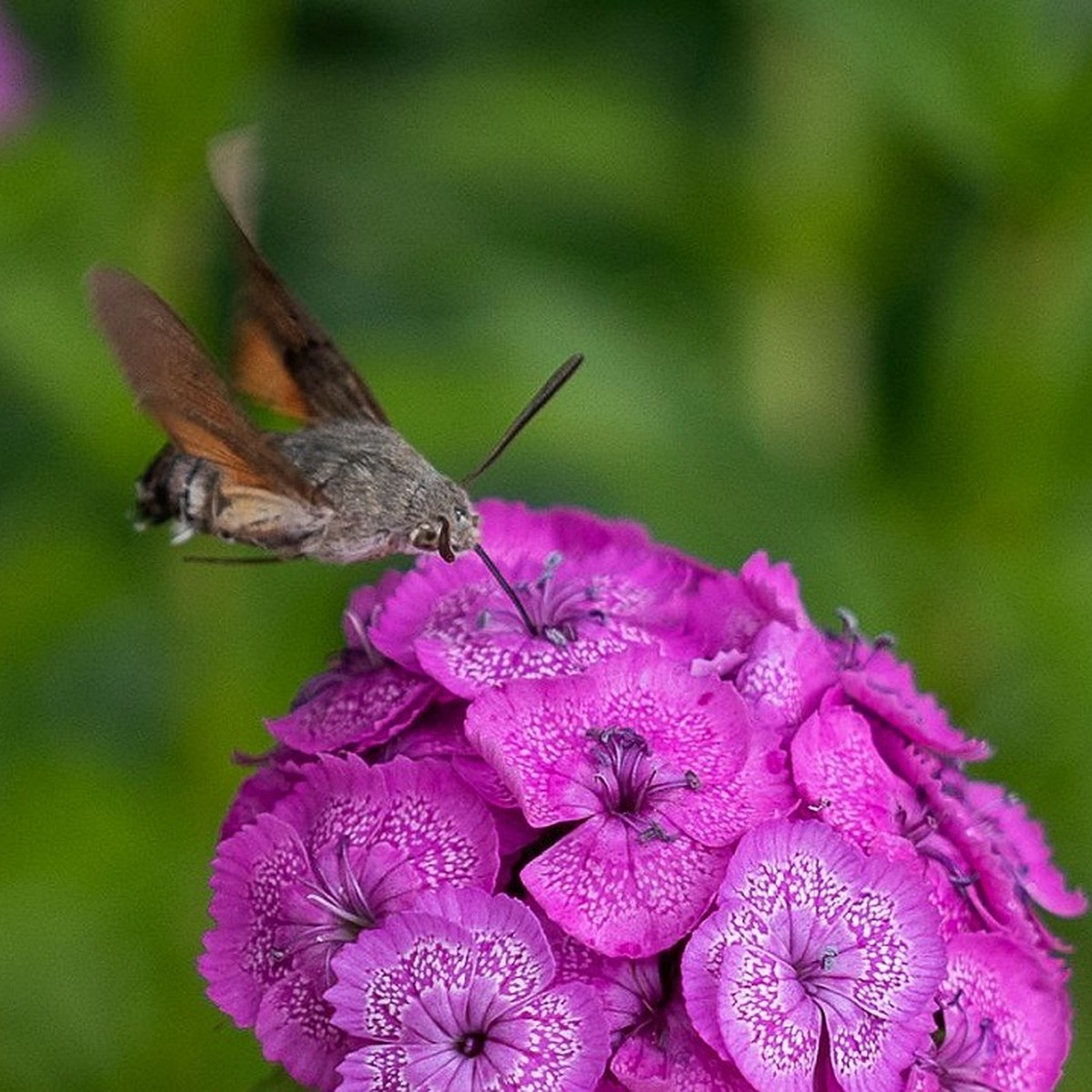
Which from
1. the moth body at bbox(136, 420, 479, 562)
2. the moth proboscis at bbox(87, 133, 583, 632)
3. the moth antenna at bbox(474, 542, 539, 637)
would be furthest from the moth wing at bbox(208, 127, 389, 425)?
the moth antenna at bbox(474, 542, 539, 637)

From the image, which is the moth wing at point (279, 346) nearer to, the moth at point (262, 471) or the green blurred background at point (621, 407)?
the moth at point (262, 471)

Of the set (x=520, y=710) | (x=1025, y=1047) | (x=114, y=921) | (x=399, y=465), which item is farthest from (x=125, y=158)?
(x=1025, y=1047)

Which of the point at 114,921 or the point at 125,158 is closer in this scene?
the point at 114,921

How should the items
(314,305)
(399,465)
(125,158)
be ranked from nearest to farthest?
(399,465) < (125,158) < (314,305)

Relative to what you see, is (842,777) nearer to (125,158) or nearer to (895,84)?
(895,84)

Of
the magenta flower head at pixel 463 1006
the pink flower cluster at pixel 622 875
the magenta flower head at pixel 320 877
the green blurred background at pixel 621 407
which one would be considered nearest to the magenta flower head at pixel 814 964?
the pink flower cluster at pixel 622 875

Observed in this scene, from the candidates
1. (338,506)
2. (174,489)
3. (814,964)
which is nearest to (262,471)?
(338,506)
